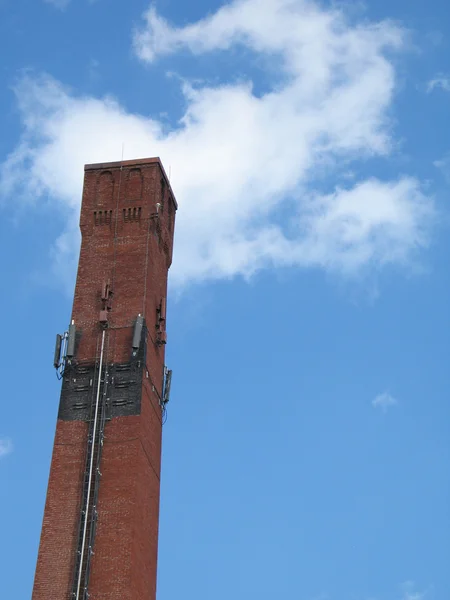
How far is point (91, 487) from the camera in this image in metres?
42.6

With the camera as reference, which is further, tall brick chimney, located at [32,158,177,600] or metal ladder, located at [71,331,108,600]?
tall brick chimney, located at [32,158,177,600]

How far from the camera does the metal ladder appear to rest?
40.7 meters

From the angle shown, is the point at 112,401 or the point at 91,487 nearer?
the point at 91,487

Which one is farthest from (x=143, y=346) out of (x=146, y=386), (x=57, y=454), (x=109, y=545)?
(x=109, y=545)

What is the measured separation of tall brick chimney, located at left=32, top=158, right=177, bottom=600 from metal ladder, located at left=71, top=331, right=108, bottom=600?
5 centimetres

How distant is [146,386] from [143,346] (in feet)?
5.86

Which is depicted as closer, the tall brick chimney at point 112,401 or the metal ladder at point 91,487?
the metal ladder at point 91,487

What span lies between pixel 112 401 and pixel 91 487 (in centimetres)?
395

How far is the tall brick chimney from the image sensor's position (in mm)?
41156

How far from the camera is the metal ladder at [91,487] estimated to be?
1602 inches

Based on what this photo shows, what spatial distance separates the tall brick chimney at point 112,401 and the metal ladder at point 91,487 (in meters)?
0.05

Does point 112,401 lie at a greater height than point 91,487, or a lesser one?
greater

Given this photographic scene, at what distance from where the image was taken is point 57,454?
44.0 m

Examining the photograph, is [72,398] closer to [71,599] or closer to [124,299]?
[124,299]
